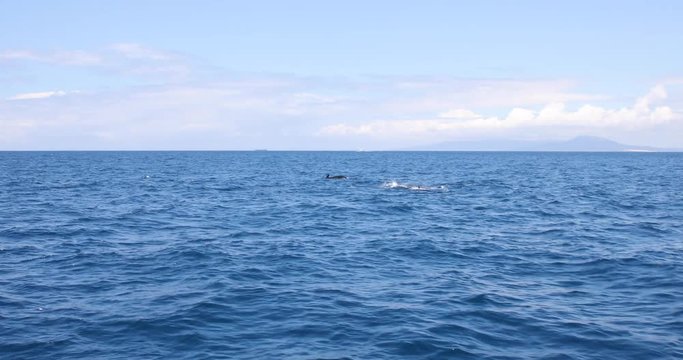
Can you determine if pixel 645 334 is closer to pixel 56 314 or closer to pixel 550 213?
pixel 56 314

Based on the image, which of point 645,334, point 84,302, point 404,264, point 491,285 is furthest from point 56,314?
point 645,334

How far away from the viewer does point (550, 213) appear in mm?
38781

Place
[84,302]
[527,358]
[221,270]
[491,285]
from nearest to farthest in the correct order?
[527,358], [84,302], [491,285], [221,270]

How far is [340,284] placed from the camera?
769 inches

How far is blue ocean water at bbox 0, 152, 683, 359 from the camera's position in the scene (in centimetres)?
1388

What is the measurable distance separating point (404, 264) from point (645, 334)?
9769mm

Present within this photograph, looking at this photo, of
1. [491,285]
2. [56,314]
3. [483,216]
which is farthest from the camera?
[483,216]

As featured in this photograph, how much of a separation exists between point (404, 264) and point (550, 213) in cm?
2045

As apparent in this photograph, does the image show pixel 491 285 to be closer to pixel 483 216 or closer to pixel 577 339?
pixel 577 339

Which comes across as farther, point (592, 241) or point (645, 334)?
point (592, 241)

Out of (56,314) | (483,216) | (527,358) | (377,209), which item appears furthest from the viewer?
(377,209)

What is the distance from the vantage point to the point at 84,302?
56.0ft

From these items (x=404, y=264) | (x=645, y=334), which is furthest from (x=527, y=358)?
(x=404, y=264)

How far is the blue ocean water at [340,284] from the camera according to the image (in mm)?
13883
